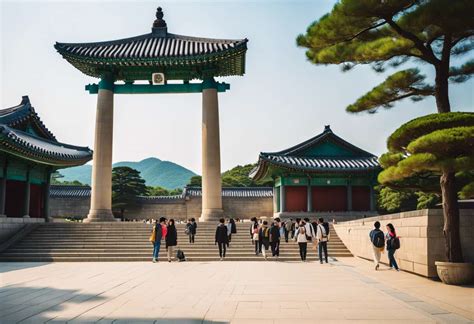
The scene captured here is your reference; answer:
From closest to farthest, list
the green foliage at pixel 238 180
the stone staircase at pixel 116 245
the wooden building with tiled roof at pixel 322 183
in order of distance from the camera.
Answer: the stone staircase at pixel 116 245, the wooden building with tiled roof at pixel 322 183, the green foliage at pixel 238 180

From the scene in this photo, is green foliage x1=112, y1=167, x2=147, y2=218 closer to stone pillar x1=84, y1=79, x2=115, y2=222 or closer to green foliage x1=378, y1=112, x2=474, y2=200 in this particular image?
stone pillar x1=84, y1=79, x2=115, y2=222

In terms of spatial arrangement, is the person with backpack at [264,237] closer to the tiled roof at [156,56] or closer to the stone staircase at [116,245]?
the stone staircase at [116,245]

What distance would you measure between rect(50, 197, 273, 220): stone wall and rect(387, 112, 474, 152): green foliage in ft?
106

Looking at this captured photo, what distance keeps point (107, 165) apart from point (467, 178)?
59.2 feet

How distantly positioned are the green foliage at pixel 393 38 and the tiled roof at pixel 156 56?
1304cm

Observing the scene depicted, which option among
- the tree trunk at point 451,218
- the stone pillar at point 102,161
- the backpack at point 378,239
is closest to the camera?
the tree trunk at point 451,218

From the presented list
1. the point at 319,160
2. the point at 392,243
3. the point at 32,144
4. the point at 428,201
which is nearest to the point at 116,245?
the point at 32,144

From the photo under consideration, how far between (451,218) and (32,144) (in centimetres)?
2044

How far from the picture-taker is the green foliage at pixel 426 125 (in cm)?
1002

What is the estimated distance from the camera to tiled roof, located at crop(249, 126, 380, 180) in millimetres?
30875

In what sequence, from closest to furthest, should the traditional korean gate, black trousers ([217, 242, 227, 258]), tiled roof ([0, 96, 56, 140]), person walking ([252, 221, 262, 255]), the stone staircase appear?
black trousers ([217, 242, 227, 258]), the stone staircase, person walking ([252, 221, 262, 255]), tiled roof ([0, 96, 56, 140]), the traditional korean gate

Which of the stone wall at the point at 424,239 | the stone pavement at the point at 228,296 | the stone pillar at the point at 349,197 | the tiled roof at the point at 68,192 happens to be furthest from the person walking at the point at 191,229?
the tiled roof at the point at 68,192

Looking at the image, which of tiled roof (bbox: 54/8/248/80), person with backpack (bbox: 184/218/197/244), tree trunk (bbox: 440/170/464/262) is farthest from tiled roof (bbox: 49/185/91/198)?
tree trunk (bbox: 440/170/464/262)

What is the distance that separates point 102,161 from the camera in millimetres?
24078
